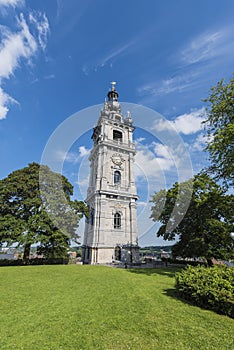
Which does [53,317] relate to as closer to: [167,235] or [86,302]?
[86,302]

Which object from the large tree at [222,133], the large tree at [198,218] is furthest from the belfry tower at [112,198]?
the large tree at [222,133]

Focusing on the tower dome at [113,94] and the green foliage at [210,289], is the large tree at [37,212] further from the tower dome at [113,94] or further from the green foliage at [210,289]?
the tower dome at [113,94]

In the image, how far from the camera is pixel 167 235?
2117cm

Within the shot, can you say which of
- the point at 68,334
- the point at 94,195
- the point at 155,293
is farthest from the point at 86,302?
the point at 94,195

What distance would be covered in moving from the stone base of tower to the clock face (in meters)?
14.1

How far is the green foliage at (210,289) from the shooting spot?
6020 mm

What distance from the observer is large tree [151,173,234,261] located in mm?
17219

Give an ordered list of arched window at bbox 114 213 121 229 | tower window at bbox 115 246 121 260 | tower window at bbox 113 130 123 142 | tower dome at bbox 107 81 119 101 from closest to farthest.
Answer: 1. tower window at bbox 115 246 121 260
2. arched window at bbox 114 213 121 229
3. tower window at bbox 113 130 123 142
4. tower dome at bbox 107 81 119 101

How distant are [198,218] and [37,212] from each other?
1868 cm

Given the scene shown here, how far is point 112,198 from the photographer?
94.8 feet

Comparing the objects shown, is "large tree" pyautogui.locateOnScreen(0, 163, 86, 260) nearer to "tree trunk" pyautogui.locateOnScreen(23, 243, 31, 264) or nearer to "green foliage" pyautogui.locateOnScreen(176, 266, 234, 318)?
"tree trunk" pyautogui.locateOnScreen(23, 243, 31, 264)

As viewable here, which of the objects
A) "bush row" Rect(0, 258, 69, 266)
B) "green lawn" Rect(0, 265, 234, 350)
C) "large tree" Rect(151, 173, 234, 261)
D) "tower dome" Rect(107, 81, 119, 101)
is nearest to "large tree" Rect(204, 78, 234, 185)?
"large tree" Rect(151, 173, 234, 261)

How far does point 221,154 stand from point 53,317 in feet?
48.9

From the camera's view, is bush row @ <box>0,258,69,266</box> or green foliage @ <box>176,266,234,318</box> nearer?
green foliage @ <box>176,266,234,318</box>
